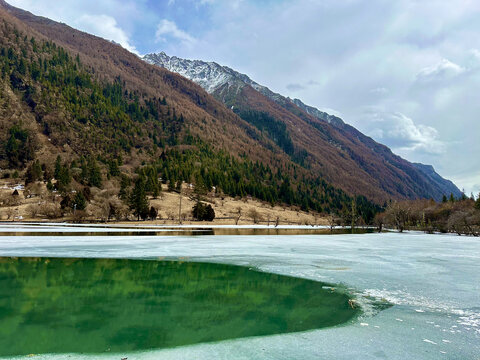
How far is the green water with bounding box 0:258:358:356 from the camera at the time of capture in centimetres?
664

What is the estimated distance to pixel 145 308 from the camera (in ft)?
29.3

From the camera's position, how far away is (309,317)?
27.9ft

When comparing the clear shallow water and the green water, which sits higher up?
the clear shallow water

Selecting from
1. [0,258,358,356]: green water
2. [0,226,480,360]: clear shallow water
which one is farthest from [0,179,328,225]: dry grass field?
[0,226,480,360]: clear shallow water

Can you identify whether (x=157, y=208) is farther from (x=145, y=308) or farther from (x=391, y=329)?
(x=391, y=329)

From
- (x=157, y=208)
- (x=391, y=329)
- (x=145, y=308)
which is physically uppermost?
(x=157, y=208)

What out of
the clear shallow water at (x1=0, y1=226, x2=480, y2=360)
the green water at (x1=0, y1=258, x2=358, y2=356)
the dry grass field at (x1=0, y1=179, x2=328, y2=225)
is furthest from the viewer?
the dry grass field at (x1=0, y1=179, x2=328, y2=225)

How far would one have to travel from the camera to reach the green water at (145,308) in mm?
6641

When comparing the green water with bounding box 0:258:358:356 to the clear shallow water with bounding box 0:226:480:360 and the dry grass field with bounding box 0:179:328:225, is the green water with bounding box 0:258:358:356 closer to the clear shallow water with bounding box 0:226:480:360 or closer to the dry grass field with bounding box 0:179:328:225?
the clear shallow water with bounding box 0:226:480:360

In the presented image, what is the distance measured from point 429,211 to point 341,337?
127480 millimetres

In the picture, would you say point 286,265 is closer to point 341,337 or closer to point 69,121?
point 341,337

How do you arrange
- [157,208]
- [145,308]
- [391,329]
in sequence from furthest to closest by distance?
1. [157,208]
2. [145,308]
3. [391,329]

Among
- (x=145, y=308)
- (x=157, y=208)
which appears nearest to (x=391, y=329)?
(x=145, y=308)

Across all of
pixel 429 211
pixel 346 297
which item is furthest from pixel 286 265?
pixel 429 211
